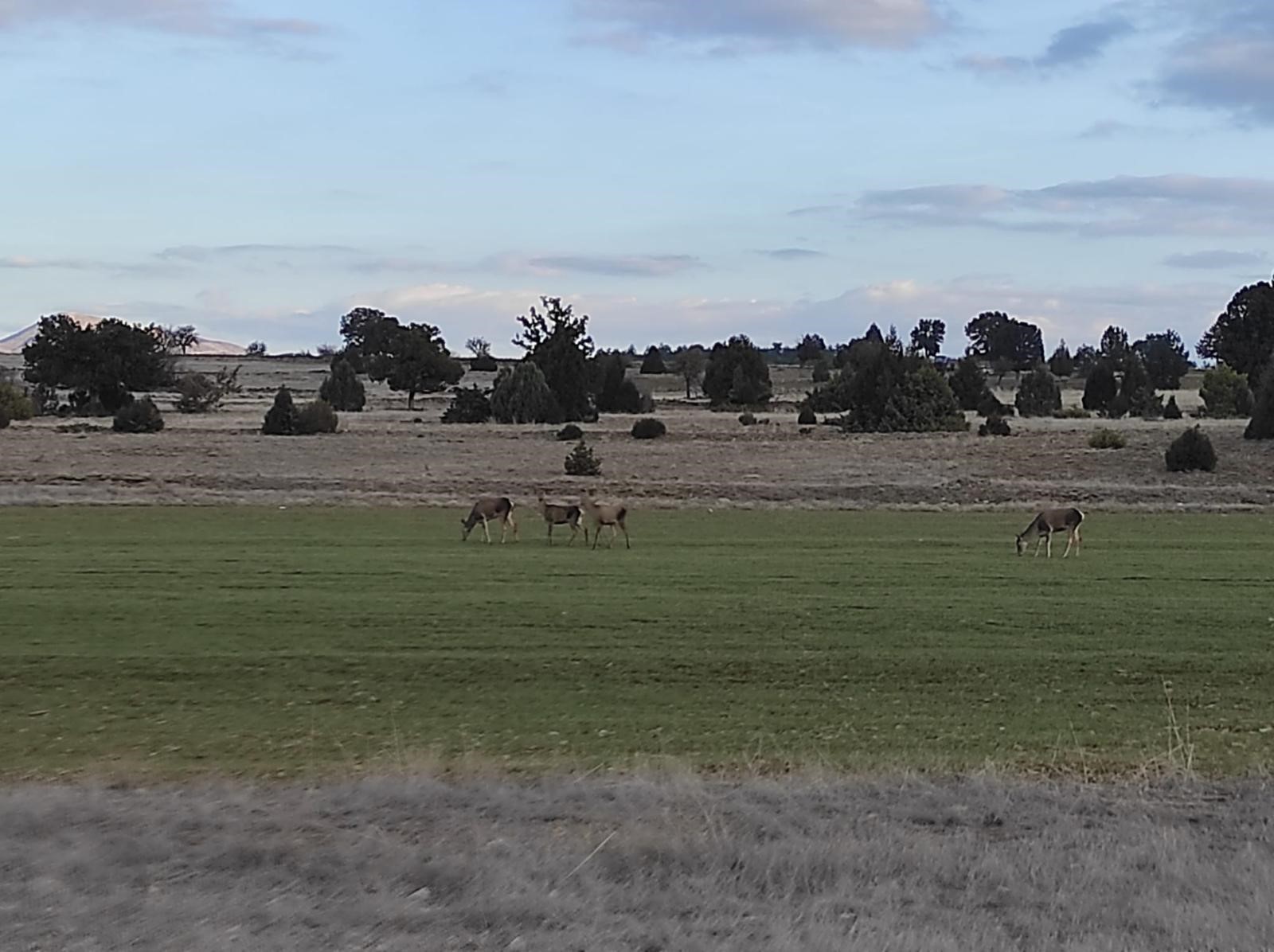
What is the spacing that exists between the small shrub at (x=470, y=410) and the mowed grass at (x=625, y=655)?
2141 inches

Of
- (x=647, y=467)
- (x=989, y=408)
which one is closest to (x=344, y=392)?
(x=989, y=408)

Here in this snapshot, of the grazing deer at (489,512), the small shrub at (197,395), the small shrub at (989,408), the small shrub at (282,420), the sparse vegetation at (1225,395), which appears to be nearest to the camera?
the grazing deer at (489,512)

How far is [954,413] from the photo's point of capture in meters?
80.6

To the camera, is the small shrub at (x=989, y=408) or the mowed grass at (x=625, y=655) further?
the small shrub at (x=989, y=408)

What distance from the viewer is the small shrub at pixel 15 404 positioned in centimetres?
8588

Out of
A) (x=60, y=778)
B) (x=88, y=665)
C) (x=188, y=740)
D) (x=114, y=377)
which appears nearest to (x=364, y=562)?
(x=88, y=665)

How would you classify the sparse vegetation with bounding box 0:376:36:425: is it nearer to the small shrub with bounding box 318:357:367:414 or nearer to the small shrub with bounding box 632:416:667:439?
the small shrub with bounding box 318:357:367:414

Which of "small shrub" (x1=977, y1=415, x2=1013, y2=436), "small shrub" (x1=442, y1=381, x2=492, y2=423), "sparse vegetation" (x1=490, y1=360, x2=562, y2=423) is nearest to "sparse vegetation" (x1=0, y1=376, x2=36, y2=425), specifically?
"small shrub" (x1=442, y1=381, x2=492, y2=423)

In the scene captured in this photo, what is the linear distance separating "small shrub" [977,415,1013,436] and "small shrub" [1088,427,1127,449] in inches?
230

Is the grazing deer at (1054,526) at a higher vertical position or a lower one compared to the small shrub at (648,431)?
lower

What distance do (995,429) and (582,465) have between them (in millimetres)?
24383

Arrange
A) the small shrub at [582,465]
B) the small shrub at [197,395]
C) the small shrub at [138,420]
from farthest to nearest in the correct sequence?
1. the small shrub at [197,395]
2. the small shrub at [138,420]
3. the small shrub at [582,465]

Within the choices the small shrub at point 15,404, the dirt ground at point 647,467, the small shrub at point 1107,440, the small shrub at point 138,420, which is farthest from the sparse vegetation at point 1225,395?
the small shrub at point 15,404

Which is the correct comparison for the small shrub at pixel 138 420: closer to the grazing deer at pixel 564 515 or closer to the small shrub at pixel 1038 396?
the grazing deer at pixel 564 515
